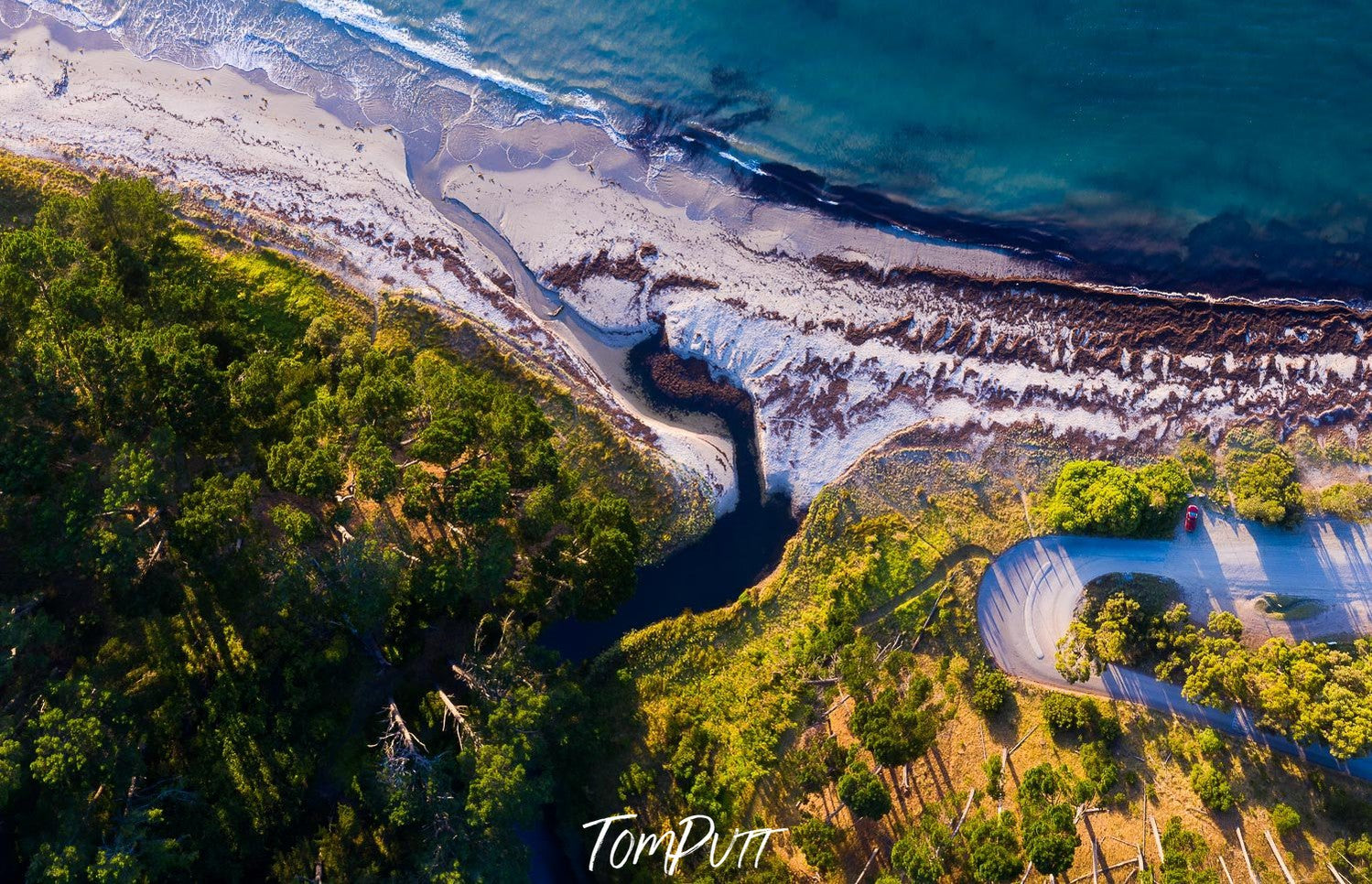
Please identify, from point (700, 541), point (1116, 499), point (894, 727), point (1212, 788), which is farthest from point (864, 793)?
point (1116, 499)

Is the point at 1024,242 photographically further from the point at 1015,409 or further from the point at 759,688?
the point at 759,688

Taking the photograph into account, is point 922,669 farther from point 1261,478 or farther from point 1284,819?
point 1261,478

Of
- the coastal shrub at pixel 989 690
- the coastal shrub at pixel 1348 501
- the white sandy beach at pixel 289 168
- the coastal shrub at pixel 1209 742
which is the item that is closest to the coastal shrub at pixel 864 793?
the coastal shrub at pixel 989 690

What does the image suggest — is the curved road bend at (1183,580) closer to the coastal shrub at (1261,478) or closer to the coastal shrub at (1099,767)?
the coastal shrub at (1261,478)

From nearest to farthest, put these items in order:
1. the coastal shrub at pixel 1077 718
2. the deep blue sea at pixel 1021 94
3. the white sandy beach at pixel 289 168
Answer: the coastal shrub at pixel 1077 718 → the white sandy beach at pixel 289 168 → the deep blue sea at pixel 1021 94

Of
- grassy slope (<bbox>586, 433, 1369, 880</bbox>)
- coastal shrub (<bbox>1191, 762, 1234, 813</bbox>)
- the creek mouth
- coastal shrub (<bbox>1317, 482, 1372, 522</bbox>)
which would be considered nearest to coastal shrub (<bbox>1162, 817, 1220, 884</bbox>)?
grassy slope (<bbox>586, 433, 1369, 880</bbox>)

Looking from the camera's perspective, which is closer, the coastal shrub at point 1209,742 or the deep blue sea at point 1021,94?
the coastal shrub at point 1209,742

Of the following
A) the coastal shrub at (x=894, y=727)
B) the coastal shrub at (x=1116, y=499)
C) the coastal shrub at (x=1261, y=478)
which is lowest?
the coastal shrub at (x=894, y=727)
